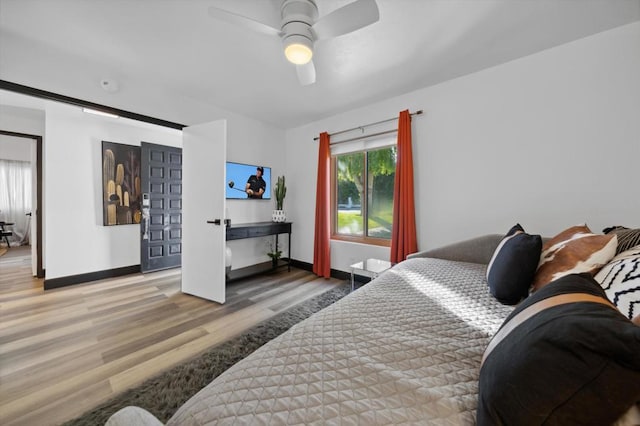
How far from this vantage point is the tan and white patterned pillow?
1.13 meters

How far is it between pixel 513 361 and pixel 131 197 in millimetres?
Result: 4614

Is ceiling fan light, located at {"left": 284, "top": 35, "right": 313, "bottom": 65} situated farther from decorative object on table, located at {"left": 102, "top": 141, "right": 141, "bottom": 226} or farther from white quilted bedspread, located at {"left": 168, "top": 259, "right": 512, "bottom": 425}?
decorative object on table, located at {"left": 102, "top": 141, "right": 141, "bottom": 226}

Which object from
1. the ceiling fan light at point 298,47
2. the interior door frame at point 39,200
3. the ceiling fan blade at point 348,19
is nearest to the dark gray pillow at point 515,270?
the ceiling fan blade at point 348,19

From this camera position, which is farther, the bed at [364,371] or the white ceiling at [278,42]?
the white ceiling at [278,42]

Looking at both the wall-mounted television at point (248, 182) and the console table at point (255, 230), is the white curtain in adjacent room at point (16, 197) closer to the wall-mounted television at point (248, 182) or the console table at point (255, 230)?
the wall-mounted television at point (248, 182)

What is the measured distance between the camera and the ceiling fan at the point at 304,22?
4.66 ft

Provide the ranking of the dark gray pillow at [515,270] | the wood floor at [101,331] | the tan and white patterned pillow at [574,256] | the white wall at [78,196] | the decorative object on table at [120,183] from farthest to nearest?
1. the decorative object on table at [120,183]
2. the white wall at [78,196]
3. the wood floor at [101,331]
4. the dark gray pillow at [515,270]
5. the tan and white patterned pillow at [574,256]

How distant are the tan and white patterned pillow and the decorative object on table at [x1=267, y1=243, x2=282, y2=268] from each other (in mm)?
3158

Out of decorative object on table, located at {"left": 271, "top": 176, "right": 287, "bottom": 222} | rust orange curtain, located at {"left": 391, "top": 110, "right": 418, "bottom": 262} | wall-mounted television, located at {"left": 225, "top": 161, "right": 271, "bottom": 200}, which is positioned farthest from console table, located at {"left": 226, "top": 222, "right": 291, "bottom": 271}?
rust orange curtain, located at {"left": 391, "top": 110, "right": 418, "bottom": 262}

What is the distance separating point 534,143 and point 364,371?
2539mm

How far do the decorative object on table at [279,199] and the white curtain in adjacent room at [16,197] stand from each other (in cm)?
629

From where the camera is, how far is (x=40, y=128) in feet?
11.0

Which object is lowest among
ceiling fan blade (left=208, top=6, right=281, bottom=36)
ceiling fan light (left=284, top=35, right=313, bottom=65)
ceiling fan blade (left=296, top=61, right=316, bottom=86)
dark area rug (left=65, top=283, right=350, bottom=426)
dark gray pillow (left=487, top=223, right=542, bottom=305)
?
dark area rug (left=65, top=283, right=350, bottom=426)

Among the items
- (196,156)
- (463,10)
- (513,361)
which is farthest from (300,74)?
(513,361)
